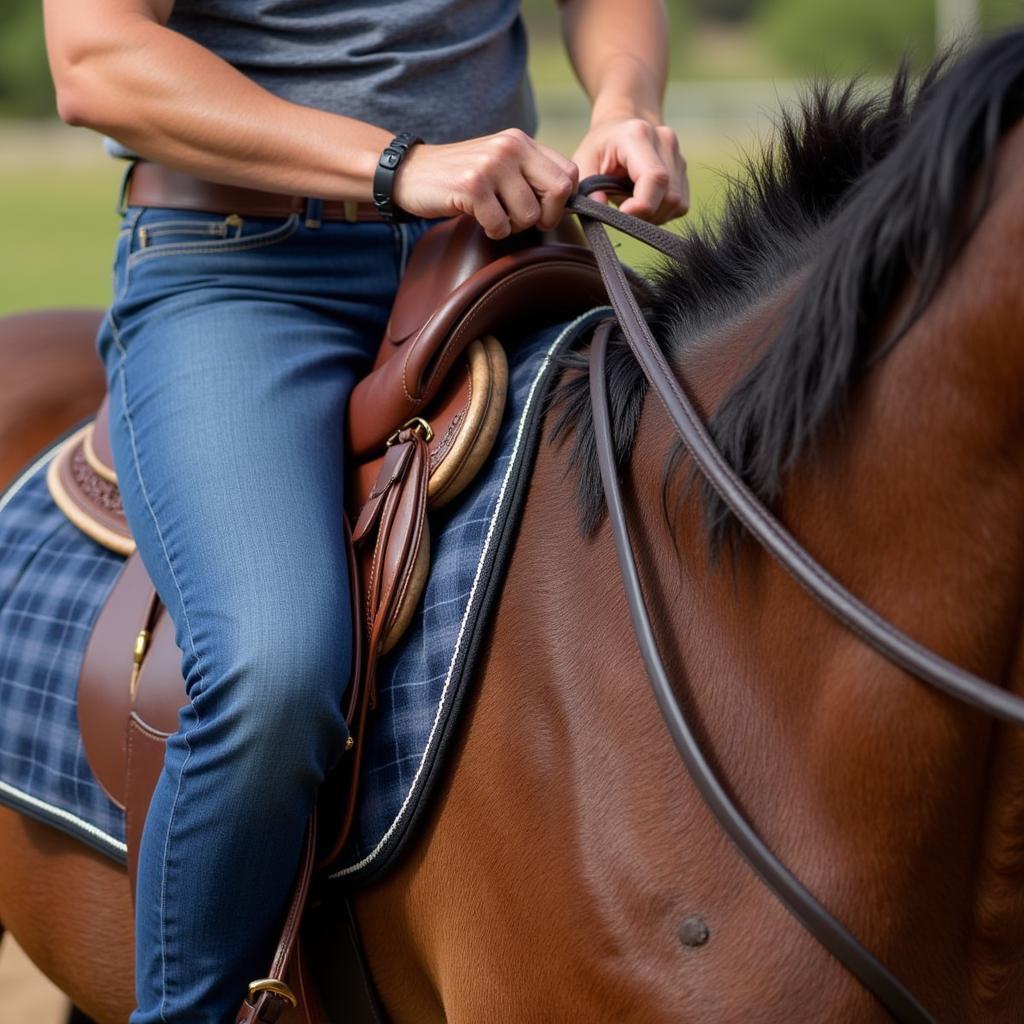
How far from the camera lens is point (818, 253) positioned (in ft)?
5.27

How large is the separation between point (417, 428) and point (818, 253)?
2.20 ft

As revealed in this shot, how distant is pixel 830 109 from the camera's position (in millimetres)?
1746

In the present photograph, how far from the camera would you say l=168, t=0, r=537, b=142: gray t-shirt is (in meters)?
2.31

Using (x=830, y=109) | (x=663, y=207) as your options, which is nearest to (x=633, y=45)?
(x=663, y=207)

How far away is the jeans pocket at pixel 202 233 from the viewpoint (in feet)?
7.52

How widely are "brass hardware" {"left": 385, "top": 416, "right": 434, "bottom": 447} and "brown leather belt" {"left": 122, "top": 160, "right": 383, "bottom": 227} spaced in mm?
474

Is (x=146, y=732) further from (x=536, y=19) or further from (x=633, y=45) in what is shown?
(x=536, y=19)

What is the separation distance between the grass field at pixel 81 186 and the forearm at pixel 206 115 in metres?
0.56

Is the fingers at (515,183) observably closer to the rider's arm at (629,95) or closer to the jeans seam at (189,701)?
the rider's arm at (629,95)

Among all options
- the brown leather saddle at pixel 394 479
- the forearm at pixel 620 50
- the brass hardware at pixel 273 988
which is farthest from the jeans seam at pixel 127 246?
the brass hardware at pixel 273 988

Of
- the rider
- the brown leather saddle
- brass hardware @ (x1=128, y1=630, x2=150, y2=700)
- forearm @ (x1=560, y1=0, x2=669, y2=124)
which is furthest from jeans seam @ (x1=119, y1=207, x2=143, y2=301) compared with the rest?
forearm @ (x1=560, y1=0, x2=669, y2=124)

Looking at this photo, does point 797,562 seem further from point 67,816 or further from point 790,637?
point 67,816

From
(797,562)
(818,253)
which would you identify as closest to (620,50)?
(818,253)

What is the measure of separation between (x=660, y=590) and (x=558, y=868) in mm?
375
